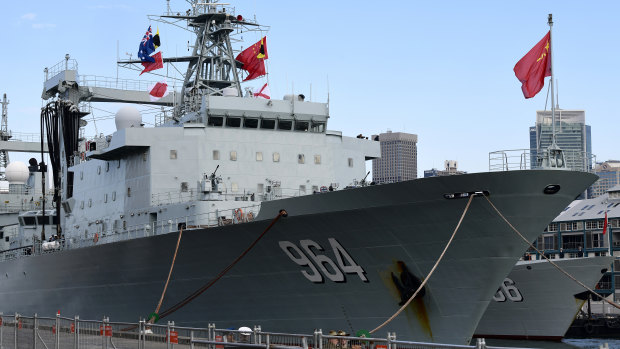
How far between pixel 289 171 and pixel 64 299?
9.61 meters

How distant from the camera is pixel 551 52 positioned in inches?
730

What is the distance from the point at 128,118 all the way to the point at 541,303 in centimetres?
1863

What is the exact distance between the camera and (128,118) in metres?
28.3

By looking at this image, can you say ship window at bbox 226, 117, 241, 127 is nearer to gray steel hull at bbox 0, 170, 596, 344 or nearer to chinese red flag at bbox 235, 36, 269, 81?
chinese red flag at bbox 235, 36, 269, 81

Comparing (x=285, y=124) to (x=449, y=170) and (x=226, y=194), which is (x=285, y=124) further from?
(x=449, y=170)

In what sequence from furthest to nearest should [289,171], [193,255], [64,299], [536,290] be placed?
1. [536,290]
2. [64,299]
3. [289,171]
4. [193,255]

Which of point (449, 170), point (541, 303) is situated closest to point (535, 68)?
point (449, 170)

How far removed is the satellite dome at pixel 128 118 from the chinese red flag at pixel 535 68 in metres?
14.5

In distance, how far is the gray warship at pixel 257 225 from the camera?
18453mm

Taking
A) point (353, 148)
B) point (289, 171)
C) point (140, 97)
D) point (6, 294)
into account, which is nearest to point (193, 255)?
point (289, 171)

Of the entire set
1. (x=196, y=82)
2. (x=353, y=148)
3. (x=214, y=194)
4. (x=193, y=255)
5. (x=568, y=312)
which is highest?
(x=196, y=82)

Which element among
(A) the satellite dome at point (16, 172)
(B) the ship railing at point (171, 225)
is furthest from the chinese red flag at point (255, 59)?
(A) the satellite dome at point (16, 172)

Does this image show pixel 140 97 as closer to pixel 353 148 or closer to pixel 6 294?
pixel 6 294

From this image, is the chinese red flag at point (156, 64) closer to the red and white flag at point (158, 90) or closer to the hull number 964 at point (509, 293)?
the red and white flag at point (158, 90)
